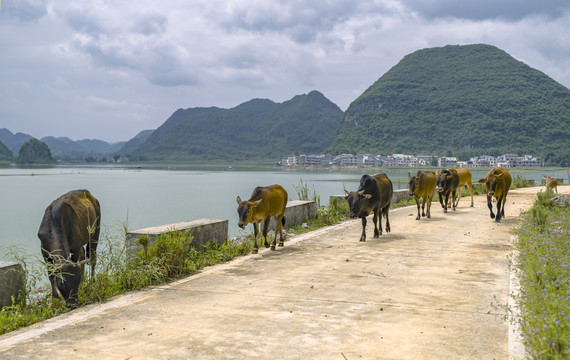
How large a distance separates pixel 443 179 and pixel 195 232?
11352 millimetres

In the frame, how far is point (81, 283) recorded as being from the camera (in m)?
6.65

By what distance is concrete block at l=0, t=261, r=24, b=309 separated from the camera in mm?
6367

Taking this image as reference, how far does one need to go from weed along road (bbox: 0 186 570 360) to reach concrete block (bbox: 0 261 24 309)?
41.4 inches

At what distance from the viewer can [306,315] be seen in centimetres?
577

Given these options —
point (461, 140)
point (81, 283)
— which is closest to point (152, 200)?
point (81, 283)

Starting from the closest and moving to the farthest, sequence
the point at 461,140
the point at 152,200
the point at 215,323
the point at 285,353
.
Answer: the point at 285,353, the point at 215,323, the point at 152,200, the point at 461,140

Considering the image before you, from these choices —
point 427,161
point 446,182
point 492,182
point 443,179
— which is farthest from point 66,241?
point 427,161

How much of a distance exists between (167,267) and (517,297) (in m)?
5.23

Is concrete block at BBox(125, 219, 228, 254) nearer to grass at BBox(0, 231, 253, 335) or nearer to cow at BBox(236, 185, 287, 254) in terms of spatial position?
grass at BBox(0, 231, 253, 335)

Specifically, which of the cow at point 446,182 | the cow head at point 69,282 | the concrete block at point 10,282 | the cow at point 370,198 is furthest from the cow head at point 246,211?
the cow at point 446,182

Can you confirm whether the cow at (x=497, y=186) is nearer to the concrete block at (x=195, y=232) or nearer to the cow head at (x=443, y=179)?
the cow head at (x=443, y=179)

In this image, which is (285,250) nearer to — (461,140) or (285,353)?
(285,353)

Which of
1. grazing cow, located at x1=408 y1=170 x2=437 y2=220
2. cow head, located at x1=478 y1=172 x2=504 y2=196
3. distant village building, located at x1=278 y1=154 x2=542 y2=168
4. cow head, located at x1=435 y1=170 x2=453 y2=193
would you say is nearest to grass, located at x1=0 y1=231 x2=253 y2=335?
grazing cow, located at x1=408 y1=170 x2=437 y2=220

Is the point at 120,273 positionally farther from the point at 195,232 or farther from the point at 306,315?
the point at 306,315
